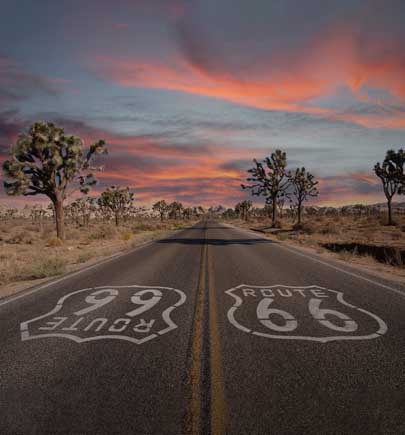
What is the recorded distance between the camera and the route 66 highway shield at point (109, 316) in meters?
4.26

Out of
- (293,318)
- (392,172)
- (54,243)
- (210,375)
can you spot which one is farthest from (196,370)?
(392,172)

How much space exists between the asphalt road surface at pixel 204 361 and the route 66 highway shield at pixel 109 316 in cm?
3

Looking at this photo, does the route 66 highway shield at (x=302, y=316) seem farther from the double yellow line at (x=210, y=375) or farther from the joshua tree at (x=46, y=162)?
the joshua tree at (x=46, y=162)

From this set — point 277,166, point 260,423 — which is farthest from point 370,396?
point 277,166

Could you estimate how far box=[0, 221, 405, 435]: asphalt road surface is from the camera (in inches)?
94.3

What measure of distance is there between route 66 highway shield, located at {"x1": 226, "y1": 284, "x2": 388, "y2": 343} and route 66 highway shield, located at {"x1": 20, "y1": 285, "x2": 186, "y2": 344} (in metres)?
1.22

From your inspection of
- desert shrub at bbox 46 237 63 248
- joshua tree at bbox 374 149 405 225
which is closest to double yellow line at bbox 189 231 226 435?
desert shrub at bbox 46 237 63 248

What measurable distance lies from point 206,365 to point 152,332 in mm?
1292

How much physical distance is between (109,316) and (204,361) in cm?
232

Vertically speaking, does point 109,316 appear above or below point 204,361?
below

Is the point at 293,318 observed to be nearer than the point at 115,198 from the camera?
Yes

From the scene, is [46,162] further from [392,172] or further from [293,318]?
[392,172]

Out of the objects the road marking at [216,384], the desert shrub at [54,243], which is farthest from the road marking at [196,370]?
the desert shrub at [54,243]

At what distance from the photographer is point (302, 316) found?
16.1 ft
